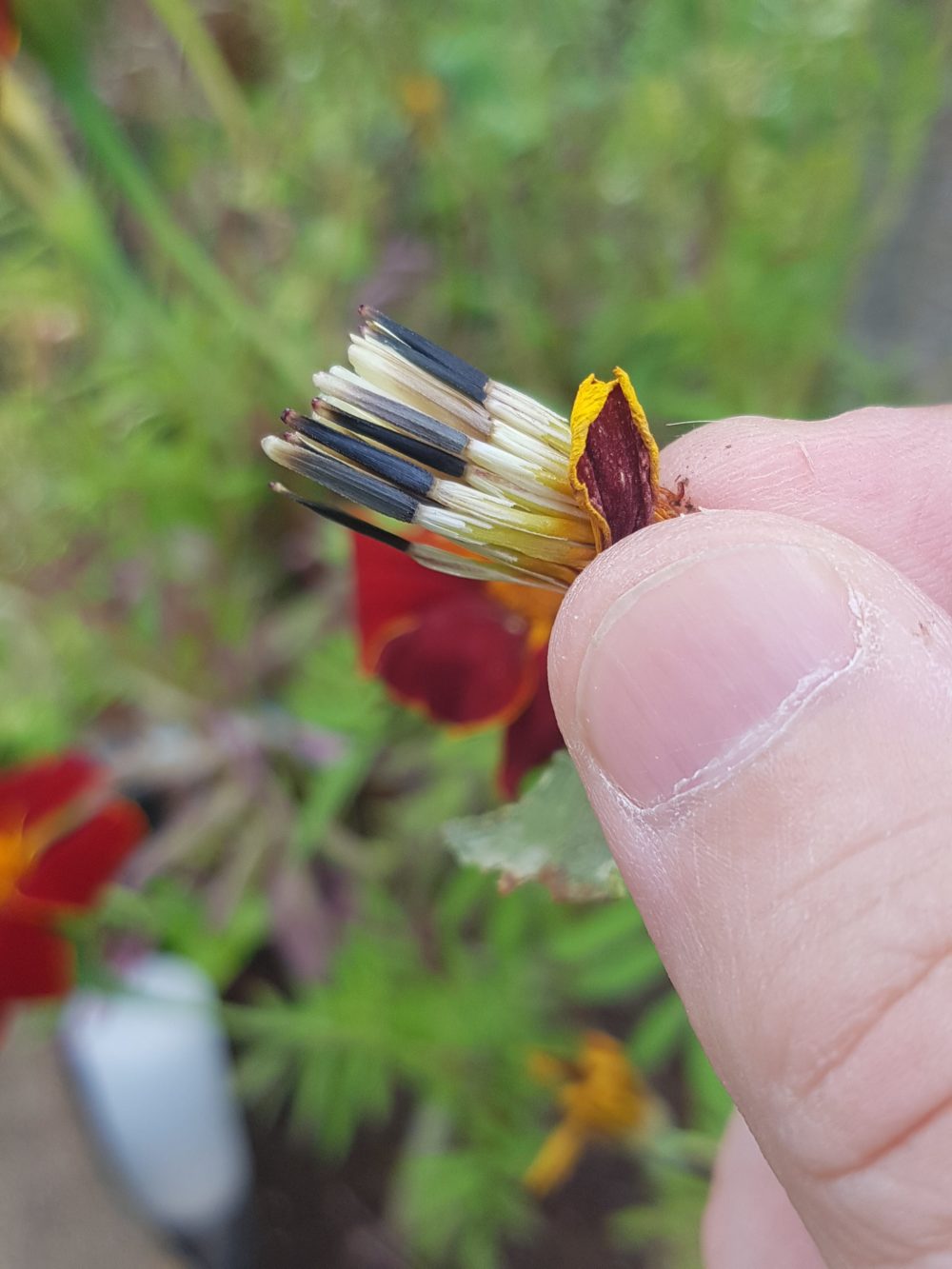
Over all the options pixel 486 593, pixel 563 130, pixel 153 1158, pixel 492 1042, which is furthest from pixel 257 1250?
pixel 563 130

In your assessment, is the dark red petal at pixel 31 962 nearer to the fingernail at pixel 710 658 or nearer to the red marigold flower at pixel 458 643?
the red marigold flower at pixel 458 643

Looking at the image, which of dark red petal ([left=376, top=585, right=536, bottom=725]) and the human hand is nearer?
the human hand

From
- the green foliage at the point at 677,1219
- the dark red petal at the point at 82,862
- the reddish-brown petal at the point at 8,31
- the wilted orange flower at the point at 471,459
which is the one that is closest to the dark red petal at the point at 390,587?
the wilted orange flower at the point at 471,459

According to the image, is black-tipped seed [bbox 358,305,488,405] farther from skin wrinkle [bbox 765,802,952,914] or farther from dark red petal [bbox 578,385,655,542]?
skin wrinkle [bbox 765,802,952,914]

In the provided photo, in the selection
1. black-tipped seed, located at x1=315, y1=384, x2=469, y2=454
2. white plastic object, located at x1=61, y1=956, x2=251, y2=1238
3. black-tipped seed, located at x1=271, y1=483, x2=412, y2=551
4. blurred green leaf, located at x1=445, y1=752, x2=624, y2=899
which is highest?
black-tipped seed, located at x1=315, y1=384, x2=469, y2=454

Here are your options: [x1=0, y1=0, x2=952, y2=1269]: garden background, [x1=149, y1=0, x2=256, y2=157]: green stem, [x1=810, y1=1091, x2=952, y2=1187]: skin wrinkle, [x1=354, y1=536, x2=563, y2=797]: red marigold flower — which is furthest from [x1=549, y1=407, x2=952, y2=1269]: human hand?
[x1=149, y1=0, x2=256, y2=157]: green stem

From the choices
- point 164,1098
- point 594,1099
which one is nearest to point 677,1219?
point 594,1099
